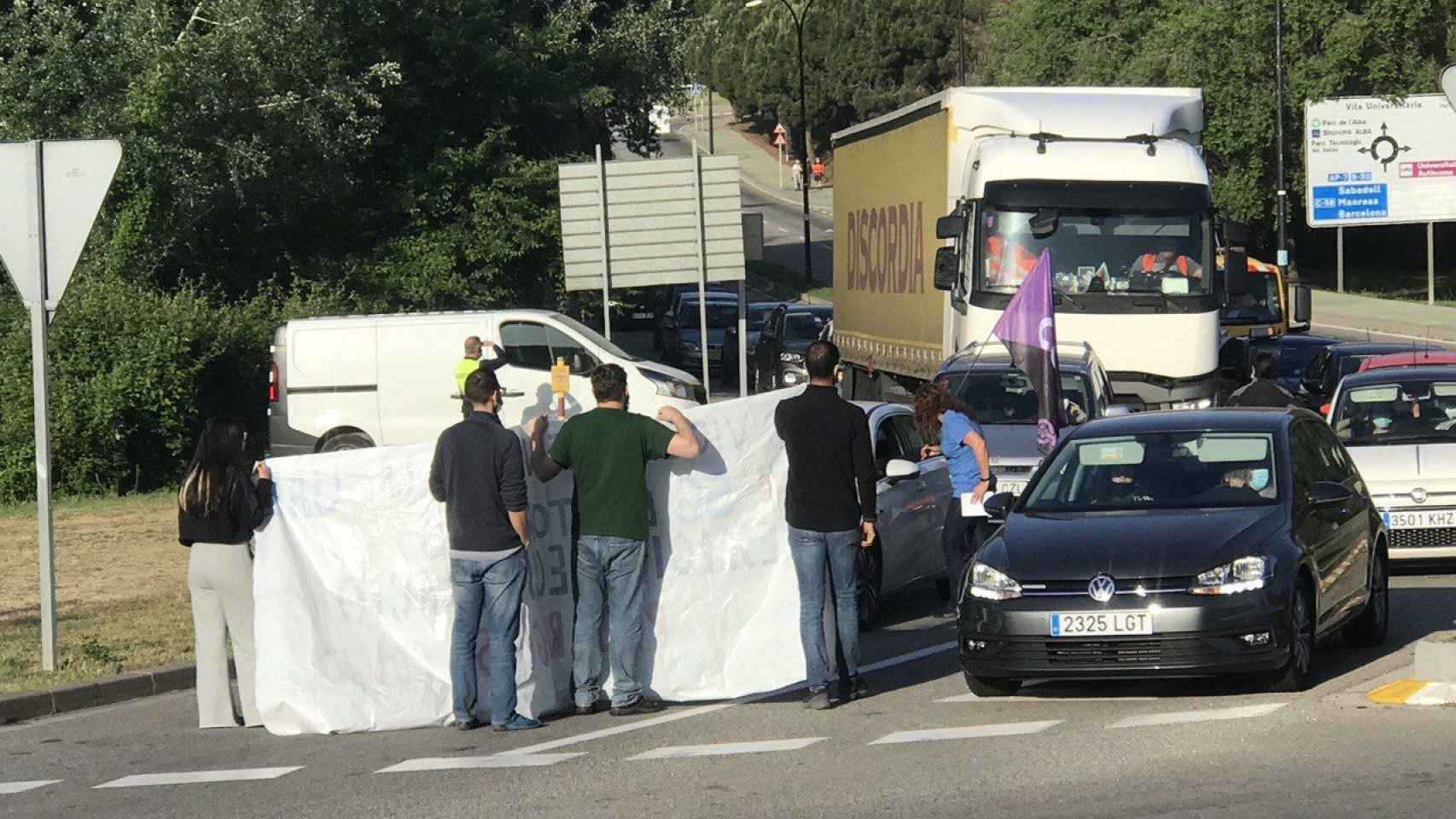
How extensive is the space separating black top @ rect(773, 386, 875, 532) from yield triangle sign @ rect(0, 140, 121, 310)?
476 centimetres

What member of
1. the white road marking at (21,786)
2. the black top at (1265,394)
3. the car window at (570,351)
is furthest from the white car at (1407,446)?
the white road marking at (21,786)

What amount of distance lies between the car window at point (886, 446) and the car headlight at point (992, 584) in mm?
4193

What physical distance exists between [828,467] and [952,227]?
1083cm

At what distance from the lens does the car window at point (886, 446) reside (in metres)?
14.7

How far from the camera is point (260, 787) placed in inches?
351

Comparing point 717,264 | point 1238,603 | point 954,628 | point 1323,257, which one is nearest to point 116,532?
point 717,264

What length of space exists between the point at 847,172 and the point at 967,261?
7118 mm

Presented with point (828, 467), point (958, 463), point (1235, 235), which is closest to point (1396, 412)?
point (1235, 235)

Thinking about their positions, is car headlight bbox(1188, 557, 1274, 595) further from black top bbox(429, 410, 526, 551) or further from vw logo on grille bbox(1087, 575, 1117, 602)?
black top bbox(429, 410, 526, 551)

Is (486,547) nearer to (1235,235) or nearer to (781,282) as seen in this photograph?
(1235,235)

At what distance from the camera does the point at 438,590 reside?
10609 mm

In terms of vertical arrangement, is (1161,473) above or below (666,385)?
below

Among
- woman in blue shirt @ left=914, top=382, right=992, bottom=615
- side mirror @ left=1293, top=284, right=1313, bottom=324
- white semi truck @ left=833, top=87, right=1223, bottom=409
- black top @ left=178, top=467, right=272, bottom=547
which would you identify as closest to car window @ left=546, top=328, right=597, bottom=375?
white semi truck @ left=833, top=87, right=1223, bottom=409

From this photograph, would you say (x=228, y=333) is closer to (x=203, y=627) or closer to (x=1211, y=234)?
(x=1211, y=234)
